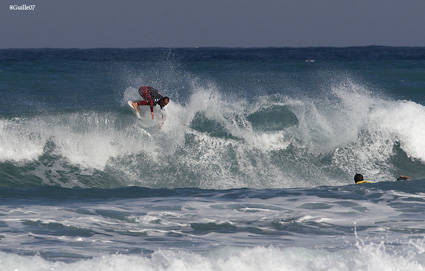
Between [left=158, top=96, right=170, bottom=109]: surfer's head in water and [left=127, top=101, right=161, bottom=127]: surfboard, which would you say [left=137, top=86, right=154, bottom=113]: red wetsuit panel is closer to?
[left=127, top=101, right=161, bottom=127]: surfboard

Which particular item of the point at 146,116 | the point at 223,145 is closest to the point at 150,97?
the point at 146,116

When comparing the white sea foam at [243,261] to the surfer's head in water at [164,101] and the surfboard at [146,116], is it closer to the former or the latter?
the surfer's head in water at [164,101]

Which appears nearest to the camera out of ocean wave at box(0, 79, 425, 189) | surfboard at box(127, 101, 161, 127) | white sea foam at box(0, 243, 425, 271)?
white sea foam at box(0, 243, 425, 271)

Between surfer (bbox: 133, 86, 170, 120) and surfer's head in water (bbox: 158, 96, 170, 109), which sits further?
surfer (bbox: 133, 86, 170, 120)

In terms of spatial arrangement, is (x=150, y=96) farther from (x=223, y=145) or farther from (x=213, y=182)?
(x=213, y=182)

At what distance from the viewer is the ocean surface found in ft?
26.6

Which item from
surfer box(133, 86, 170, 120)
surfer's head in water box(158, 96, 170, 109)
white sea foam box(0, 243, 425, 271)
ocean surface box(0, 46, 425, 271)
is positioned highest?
surfer box(133, 86, 170, 120)

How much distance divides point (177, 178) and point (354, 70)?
25.2 metres

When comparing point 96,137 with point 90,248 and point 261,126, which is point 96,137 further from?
point 90,248

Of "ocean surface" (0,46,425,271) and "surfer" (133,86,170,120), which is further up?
"surfer" (133,86,170,120)

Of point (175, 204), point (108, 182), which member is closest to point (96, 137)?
point (108, 182)

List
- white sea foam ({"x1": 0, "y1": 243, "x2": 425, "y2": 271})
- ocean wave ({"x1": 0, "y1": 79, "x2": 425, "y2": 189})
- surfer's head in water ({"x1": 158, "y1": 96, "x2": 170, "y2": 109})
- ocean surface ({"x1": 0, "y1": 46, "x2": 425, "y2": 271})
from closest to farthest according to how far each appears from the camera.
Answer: white sea foam ({"x1": 0, "y1": 243, "x2": 425, "y2": 271}) → ocean surface ({"x1": 0, "y1": 46, "x2": 425, "y2": 271}) → ocean wave ({"x1": 0, "y1": 79, "x2": 425, "y2": 189}) → surfer's head in water ({"x1": 158, "y1": 96, "x2": 170, "y2": 109})

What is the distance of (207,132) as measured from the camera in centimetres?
1705

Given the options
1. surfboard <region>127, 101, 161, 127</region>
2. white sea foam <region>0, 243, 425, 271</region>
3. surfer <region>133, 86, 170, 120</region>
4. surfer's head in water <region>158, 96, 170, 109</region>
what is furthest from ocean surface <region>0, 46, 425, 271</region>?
surfer's head in water <region>158, 96, 170, 109</region>
